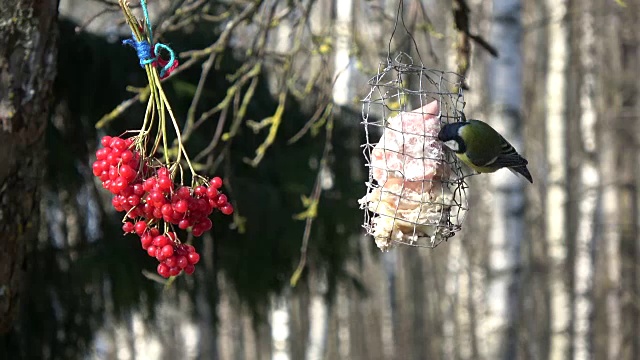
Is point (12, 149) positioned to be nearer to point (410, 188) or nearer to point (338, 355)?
point (410, 188)

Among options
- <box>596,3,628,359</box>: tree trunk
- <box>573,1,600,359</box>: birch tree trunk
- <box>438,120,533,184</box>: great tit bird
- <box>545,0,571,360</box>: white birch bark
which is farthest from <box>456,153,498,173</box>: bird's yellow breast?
<box>596,3,628,359</box>: tree trunk

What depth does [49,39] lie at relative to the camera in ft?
6.62

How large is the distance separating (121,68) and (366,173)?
112 cm

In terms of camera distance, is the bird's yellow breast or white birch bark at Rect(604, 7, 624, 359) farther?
white birch bark at Rect(604, 7, 624, 359)

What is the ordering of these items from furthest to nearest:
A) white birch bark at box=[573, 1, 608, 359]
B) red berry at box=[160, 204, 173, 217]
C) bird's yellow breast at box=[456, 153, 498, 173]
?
white birch bark at box=[573, 1, 608, 359]
bird's yellow breast at box=[456, 153, 498, 173]
red berry at box=[160, 204, 173, 217]

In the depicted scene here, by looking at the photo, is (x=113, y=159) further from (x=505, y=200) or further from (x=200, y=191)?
(x=505, y=200)

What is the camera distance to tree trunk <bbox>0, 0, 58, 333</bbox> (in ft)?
6.36

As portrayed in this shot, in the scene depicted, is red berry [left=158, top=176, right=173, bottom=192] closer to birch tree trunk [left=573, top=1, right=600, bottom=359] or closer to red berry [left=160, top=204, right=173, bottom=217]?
red berry [left=160, top=204, right=173, bottom=217]

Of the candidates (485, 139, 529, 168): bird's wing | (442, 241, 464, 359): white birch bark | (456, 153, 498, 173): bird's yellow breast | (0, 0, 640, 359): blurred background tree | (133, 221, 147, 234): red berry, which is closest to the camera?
(133, 221, 147, 234): red berry

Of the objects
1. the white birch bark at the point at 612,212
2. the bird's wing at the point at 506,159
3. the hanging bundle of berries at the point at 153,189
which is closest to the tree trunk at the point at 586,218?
the white birch bark at the point at 612,212

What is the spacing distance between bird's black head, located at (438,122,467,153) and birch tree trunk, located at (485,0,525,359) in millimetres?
2445

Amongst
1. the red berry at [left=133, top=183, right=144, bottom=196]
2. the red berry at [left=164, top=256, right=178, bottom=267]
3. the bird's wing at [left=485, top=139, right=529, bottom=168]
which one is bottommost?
the red berry at [left=164, top=256, right=178, bottom=267]

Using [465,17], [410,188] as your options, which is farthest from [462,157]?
[465,17]

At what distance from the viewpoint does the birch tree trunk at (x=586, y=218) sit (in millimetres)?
6574
